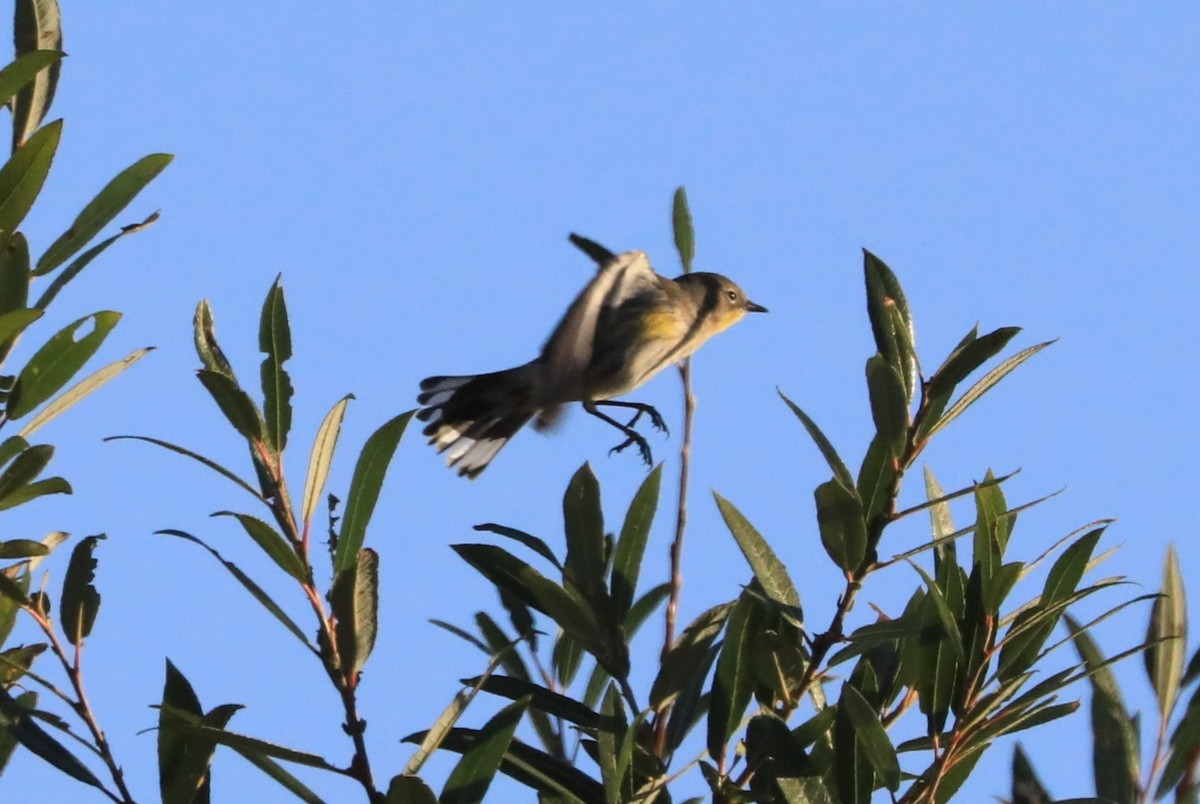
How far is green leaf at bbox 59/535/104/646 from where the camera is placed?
2.26 m

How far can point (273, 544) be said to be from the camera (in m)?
2.00

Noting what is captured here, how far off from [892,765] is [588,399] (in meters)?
4.01

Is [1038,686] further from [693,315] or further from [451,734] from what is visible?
[693,315]

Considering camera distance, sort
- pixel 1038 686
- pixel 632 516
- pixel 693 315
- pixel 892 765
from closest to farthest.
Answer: pixel 892 765 < pixel 1038 686 < pixel 632 516 < pixel 693 315

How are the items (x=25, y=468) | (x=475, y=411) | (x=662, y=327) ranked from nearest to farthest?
(x=25, y=468), (x=475, y=411), (x=662, y=327)

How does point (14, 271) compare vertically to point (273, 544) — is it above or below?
above

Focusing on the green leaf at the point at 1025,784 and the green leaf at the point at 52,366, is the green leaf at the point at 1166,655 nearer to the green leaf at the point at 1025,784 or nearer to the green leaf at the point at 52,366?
the green leaf at the point at 1025,784

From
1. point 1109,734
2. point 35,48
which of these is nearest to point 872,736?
point 1109,734

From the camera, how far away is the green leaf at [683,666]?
83.8 inches

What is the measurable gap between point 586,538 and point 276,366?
52 cm

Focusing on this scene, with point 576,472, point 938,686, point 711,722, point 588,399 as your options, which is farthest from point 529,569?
point 588,399

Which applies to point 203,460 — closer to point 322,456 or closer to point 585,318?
point 322,456

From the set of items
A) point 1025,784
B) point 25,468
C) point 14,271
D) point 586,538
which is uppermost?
point 14,271

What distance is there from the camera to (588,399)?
5.90 meters
